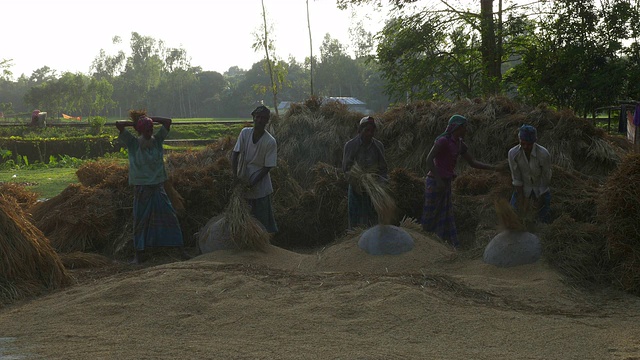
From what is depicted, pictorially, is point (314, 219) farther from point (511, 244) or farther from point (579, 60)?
point (579, 60)

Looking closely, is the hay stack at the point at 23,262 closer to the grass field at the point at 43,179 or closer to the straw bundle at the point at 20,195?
the straw bundle at the point at 20,195

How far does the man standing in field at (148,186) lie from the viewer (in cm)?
740

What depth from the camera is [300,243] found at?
30.7 feet

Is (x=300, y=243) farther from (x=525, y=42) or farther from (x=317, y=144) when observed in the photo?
(x=525, y=42)

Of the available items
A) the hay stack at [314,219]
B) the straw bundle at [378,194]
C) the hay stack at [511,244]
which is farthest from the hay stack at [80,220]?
the hay stack at [511,244]

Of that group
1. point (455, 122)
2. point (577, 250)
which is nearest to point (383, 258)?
point (455, 122)

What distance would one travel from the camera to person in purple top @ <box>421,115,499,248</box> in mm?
7273

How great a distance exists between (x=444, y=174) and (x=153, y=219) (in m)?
3.03

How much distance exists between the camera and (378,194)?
6.84 metres

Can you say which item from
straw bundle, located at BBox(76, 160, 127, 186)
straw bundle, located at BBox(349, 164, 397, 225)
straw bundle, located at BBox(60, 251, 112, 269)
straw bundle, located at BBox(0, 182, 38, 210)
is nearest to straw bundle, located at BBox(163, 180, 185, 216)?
straw bundle, located at BBox(60, 251, 112, 269)

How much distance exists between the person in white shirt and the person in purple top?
0.39 meters

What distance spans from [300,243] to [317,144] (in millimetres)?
3024

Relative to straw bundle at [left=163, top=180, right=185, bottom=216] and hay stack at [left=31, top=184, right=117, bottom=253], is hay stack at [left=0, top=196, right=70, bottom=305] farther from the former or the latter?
hay stack at [left=31, top=184, right=117, bottom=253]

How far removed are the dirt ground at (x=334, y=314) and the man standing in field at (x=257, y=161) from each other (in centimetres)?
95
